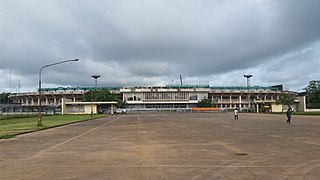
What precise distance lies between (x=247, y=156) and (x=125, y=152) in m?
4.48

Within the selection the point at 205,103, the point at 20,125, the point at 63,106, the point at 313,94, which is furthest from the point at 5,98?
the point at 20,125

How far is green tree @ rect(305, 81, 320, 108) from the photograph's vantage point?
4066 inches

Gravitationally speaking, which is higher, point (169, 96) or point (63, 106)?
point (169, 96)

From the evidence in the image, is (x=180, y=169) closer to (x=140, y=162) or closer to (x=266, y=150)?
(x=140, y=162)

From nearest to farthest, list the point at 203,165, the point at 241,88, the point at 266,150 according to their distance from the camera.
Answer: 1. the point at 203,165
2. the point at 266,150
3. the point at 241,88

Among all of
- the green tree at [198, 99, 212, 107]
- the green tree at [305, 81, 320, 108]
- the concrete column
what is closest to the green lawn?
the concrete column

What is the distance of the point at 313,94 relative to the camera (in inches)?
4200

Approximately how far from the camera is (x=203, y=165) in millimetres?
9000

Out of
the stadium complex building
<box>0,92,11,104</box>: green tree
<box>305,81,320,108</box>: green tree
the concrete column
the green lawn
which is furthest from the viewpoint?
<box>0,92,11,104</box>: green tree

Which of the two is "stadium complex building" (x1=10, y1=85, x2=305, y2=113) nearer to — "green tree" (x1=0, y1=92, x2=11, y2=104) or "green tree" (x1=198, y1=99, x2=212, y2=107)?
"green tree" (x1=198, y1=99, x2=212, y2=107)

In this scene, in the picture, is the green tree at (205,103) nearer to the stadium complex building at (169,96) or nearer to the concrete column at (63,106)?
the stadium complex building at (169,96)

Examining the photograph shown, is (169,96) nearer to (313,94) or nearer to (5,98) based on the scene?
(313,94)

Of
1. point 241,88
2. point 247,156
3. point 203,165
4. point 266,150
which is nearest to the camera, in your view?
point 203,165

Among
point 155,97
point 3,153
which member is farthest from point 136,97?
point 3,153
